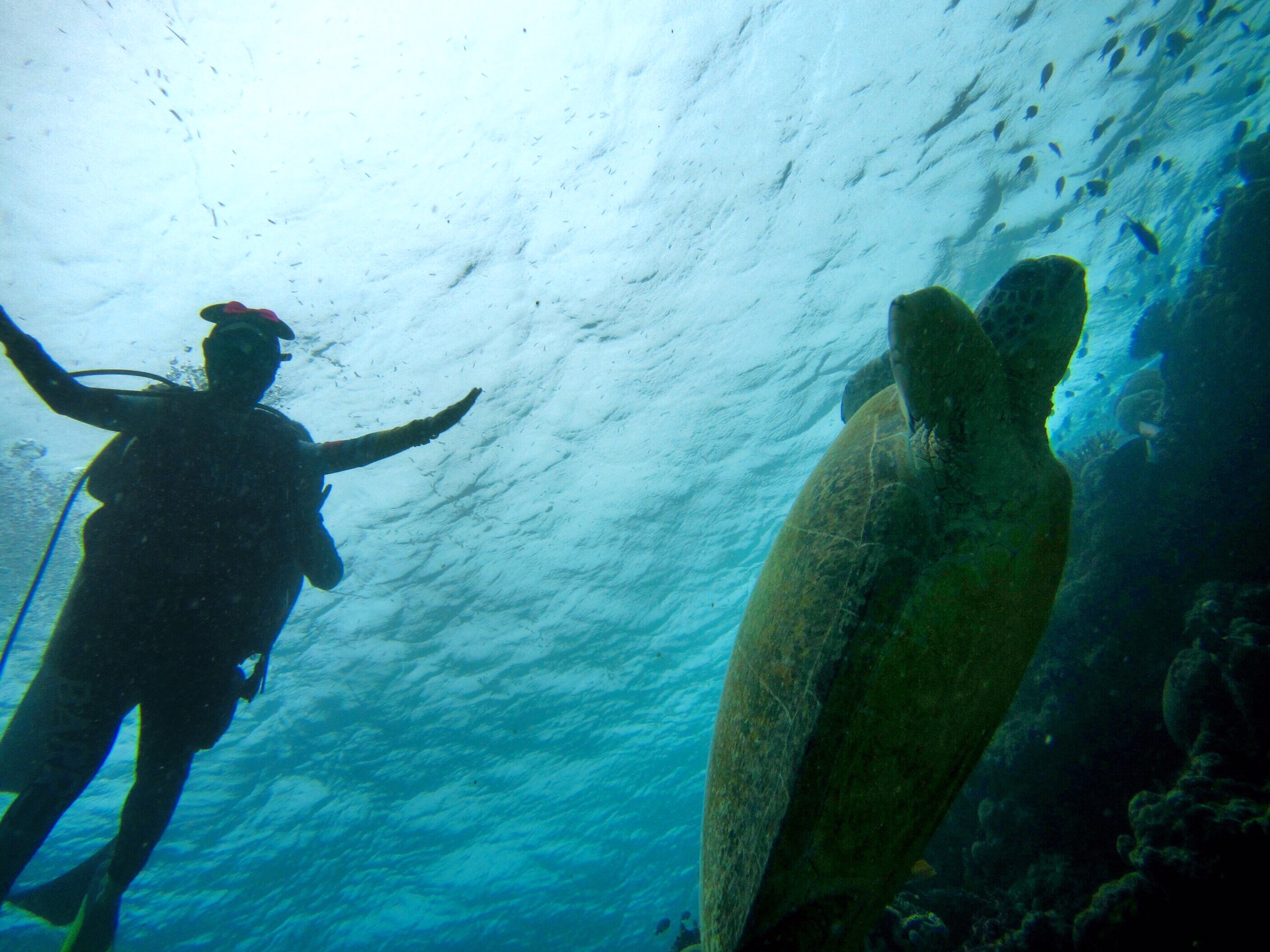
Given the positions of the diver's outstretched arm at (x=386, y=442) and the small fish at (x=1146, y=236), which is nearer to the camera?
the diver's outstretched arm at (x=386, y=442)

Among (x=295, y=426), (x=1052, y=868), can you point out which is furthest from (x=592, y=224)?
(x=1052, y=868)

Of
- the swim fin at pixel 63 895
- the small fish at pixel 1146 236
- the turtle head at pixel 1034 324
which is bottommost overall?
the swim fin at pixel 63 895

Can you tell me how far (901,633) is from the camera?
1947 millimetres

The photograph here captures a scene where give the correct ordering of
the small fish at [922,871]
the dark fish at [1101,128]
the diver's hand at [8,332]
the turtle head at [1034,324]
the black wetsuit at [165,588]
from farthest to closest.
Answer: the dark fish at [1101,128], the small fish at [922,871], the black wetsuit at [165,588], the diver's hand at [8,332], the turtle head at [1034,324]

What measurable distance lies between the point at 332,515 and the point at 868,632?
11449 millimetres

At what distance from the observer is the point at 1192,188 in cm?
1450

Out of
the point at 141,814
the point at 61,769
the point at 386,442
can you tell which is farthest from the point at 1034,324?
the point at 141,814

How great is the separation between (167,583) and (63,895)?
153 inches

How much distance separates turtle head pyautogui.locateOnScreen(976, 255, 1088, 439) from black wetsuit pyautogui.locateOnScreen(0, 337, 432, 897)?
3656mm

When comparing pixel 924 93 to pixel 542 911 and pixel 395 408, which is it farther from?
pixel 542 911

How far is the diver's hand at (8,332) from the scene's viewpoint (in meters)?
2.89

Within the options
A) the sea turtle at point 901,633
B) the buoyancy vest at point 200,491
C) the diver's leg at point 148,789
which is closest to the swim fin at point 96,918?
the diver's leg at point 148,789

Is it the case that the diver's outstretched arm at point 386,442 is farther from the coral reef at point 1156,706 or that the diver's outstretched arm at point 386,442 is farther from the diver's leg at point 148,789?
the coral reef at point 1156,706

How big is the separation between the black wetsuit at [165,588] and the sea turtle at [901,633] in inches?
121
